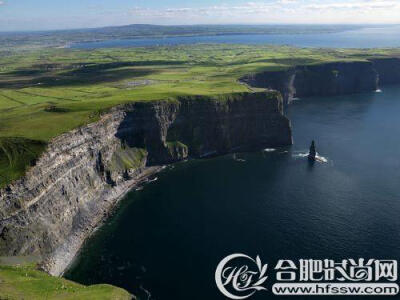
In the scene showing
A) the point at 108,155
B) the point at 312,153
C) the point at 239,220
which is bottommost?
the point at 239,220

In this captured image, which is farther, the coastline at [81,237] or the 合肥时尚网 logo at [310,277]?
the coastline at [81,237]

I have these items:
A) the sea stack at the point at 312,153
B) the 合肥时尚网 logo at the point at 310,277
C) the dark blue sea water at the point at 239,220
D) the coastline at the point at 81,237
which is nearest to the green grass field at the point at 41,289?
the dark blue sea water at the point at 239,220

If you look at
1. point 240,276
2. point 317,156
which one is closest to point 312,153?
point 317,156

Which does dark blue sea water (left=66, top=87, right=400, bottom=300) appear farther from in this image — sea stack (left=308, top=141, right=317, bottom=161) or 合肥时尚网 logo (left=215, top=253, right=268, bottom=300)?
sea stack (left=308, top=141, right=317, bottom=161)

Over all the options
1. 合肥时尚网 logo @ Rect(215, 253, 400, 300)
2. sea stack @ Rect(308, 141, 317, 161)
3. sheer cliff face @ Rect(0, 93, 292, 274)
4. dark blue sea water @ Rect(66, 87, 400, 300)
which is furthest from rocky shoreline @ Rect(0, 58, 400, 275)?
合肥时尚网 logo @ Rect(215, 253, 400, 300)

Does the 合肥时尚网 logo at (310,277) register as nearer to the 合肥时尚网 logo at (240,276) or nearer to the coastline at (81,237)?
the 合肥时尚网 logo at (240,276)

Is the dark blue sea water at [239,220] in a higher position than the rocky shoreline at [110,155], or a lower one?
lower

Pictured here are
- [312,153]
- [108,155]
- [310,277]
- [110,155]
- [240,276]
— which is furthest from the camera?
[312,153]

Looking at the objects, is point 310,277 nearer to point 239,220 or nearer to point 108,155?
point 239,220
